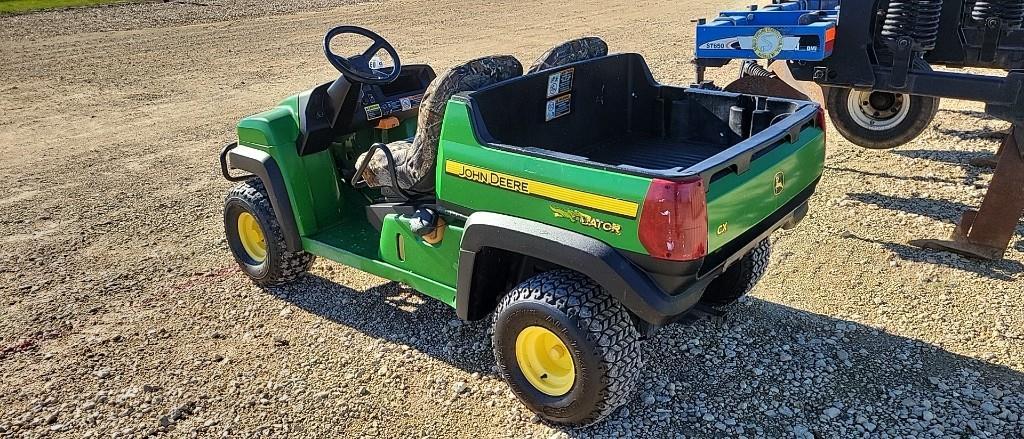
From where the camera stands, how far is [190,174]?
7711mm

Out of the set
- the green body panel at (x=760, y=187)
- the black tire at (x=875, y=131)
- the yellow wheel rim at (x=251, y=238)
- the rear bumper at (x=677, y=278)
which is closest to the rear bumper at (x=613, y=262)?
the rear bumper at (x=677, y=278)

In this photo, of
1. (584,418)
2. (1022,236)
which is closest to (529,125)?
(584,418)

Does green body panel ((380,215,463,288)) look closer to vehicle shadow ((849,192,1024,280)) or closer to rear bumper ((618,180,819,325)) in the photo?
rear bumper ((618,180,819,325))

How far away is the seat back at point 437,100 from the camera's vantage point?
148 inches

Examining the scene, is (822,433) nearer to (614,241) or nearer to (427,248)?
(614,241)

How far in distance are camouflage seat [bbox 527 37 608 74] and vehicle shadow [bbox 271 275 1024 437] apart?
4.92 ft

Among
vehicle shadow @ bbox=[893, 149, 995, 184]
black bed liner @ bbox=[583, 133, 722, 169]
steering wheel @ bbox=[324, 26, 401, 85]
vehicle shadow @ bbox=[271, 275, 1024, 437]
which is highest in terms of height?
steering wheel @ bbox=[324, 26, 401, 85]

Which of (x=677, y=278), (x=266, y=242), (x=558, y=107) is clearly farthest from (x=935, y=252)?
(x=266, y=242)

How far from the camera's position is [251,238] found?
5.16 meters

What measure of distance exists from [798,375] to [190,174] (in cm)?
606

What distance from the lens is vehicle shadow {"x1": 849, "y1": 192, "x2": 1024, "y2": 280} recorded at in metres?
4.99

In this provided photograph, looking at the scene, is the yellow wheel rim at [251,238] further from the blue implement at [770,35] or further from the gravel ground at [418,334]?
the blue implement at [770,35]

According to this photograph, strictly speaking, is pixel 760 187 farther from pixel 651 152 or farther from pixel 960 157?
pixel 960 157

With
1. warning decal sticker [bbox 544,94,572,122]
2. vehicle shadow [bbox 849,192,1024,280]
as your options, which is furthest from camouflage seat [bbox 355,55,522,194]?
vehicle shadow [bbox 849,192,1024,280]
